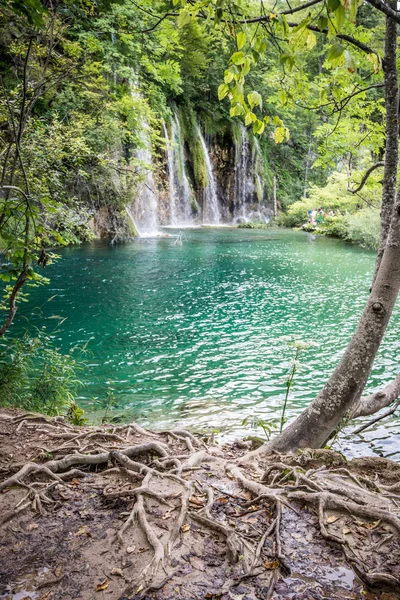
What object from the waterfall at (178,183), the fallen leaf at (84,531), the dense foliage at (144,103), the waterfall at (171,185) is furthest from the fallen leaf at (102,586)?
the waterfall at (178,183)

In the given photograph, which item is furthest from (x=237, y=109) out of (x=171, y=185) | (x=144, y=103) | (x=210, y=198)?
(x=210, y=198)

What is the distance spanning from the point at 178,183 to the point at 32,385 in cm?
3137

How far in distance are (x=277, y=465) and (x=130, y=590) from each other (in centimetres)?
177

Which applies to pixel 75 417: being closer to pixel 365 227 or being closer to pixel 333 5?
pixel 333 5

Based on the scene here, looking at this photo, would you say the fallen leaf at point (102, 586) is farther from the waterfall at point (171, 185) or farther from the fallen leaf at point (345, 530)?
the waterfall at point (171, 185)

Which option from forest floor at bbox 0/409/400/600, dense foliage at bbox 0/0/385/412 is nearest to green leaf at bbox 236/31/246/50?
dense foliage at bbox 0/0/385/412

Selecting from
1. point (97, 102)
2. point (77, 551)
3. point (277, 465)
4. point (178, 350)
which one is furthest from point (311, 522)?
point (97, 102)

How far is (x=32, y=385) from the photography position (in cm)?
676

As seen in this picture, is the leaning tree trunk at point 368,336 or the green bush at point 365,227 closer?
the leaning tree trunk at point 368,336

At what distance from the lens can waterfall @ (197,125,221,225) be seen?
40244mm

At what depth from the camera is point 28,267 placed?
12.6ft

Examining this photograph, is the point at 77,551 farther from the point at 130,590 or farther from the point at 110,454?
the point at 110,454

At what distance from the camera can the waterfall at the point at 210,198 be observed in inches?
1584

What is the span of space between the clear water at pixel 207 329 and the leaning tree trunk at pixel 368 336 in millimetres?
2103
